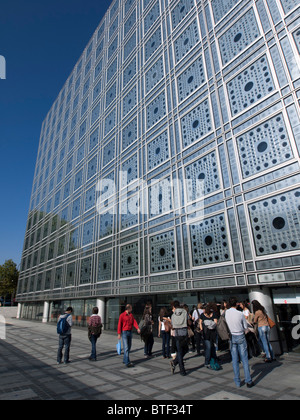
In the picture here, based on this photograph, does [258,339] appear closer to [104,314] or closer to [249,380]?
[249,380]

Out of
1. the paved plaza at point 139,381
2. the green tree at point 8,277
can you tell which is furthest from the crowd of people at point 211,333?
the green tree at point 8,277

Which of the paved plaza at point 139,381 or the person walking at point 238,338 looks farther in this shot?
the person walking at point 238,338

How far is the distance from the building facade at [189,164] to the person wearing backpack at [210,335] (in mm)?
2836

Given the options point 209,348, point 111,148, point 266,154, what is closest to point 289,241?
point 266,154

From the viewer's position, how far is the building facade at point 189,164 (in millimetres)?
8992

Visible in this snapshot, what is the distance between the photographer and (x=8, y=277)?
2240 inches

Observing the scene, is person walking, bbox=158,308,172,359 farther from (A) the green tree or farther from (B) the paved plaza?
(A) the green tree

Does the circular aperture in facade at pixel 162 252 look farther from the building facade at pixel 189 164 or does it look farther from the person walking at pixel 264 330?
the person walking at pixel 264 330

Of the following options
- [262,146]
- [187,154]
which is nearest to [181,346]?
[262,146]

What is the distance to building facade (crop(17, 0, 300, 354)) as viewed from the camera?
8992 millimetres

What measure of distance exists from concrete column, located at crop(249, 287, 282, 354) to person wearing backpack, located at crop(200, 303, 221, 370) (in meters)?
2.68

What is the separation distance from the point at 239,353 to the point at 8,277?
203 feet

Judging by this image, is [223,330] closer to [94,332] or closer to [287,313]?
[287,313]

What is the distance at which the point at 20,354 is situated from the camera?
32.7 ft
